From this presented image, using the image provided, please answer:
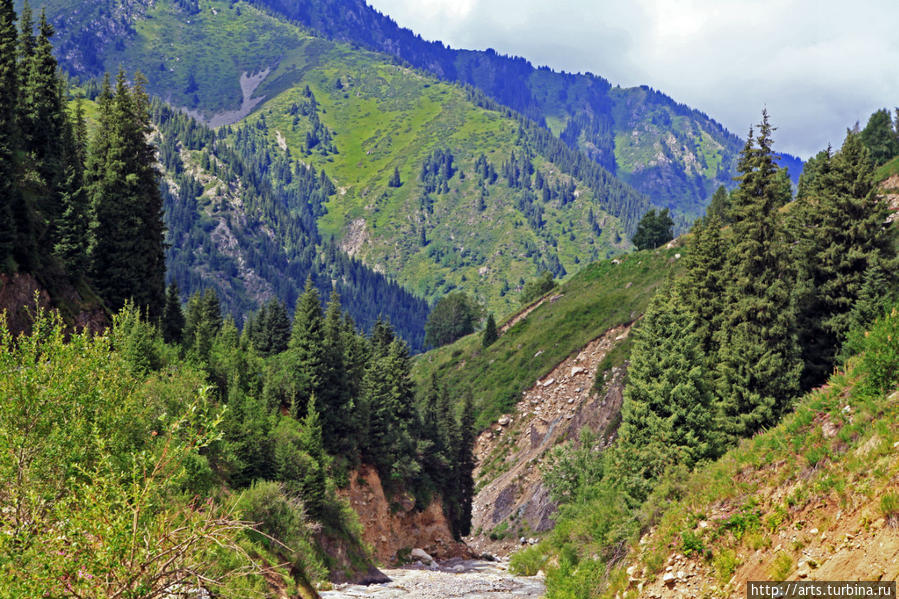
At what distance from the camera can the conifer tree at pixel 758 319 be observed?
3688cm

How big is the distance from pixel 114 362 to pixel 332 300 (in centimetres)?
5131

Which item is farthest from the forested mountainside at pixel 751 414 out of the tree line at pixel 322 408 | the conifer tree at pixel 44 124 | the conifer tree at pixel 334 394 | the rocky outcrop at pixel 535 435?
the conifer tree at pixel 44 124

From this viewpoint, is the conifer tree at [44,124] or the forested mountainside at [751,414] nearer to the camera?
the forested mountainside at [751,414]

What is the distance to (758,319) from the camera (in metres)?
39.0

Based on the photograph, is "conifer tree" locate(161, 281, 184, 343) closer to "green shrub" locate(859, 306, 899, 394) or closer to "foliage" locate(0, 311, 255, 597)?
"foliage" locate(0, 311, 255, 597)

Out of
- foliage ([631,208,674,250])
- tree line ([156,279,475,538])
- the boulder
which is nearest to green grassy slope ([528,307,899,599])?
tree line ([156,279,475,538])

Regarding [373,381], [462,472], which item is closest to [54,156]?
[373,381]

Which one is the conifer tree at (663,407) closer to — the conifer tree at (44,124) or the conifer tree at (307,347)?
the conifer tree at (307,347)

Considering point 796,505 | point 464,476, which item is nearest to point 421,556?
point 464,476

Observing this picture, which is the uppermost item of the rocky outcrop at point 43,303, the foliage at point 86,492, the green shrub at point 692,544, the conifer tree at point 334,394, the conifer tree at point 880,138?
the conifer tree at point 880,138

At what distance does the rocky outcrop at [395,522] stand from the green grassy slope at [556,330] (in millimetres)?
23568

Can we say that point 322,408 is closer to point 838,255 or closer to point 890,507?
point 838,255

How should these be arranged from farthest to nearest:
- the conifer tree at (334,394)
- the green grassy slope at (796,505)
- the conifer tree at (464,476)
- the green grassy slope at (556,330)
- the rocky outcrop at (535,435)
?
the green grassy slope at (556,330), the conifer tree at (464,476), the rocky outcrop at (535,435), the conifer tree at (334,394), the green grassy slope at (796,505)

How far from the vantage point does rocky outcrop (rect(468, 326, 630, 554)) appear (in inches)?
3162
